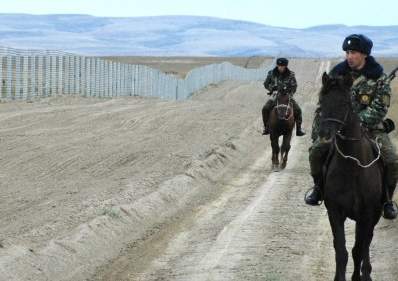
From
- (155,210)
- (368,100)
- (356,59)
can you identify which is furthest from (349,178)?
(155,210)

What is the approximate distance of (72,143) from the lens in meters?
24.1

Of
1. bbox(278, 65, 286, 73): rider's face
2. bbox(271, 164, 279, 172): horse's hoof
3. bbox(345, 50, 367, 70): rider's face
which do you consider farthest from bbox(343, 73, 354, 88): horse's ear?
bbox(271, 164, 279, 172): horse's hoof

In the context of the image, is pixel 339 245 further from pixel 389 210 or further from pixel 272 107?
pixel 272 107

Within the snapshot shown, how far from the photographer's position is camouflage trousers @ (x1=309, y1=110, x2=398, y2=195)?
10.6 m

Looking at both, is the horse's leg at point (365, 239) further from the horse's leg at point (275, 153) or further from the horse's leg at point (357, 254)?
the horse's leg at point (275, 153)

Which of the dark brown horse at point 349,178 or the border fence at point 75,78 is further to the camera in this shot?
the border fence at point 75,78

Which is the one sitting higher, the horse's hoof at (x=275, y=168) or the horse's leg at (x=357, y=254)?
the horse's leg at (x=357, y=254)

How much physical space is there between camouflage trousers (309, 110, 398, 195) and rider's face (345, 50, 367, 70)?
0.68 m

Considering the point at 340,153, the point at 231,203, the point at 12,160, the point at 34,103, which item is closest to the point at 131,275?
the point at 340,153

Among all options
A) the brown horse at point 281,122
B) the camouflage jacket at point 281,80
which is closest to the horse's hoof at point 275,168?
the brown horse at point 281,122

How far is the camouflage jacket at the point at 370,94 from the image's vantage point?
1048 centimetres

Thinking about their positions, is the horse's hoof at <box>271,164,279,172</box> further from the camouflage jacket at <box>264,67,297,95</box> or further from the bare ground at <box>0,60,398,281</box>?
the camouflage jacket at <box>264,67,297,95</box>

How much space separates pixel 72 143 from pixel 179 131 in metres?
6.35

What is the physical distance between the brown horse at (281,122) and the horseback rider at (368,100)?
11.8 metres
